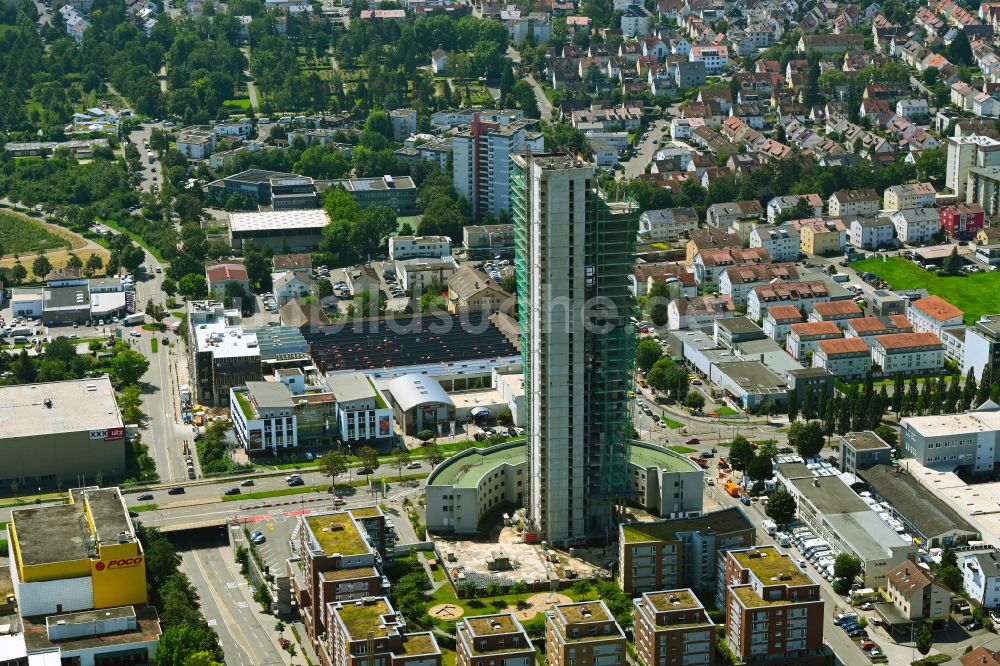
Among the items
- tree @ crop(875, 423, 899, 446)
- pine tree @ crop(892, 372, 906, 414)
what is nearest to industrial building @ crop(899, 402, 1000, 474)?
tree @ crop(875, 423, 899, 446)

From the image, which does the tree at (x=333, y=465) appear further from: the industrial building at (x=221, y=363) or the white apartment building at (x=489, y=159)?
the white apartment building at (x=489, y=159)

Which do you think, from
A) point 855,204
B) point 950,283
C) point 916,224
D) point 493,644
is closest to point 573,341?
point 493,644

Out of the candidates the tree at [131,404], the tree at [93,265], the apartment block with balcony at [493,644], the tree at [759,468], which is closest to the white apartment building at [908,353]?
the tree at [759,468]

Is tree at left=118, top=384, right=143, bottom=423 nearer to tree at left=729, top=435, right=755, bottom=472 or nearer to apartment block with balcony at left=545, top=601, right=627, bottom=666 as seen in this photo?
tree at left=729, top=435, right=755, bottom=472

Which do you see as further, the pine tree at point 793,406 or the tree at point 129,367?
the tree at point 129,367

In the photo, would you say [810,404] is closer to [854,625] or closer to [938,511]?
[938,511]

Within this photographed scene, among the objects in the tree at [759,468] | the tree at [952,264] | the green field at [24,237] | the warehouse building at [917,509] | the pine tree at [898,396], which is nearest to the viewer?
the warehouse building at [917,509]

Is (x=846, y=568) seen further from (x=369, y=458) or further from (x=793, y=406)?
(x=369, y=458)
